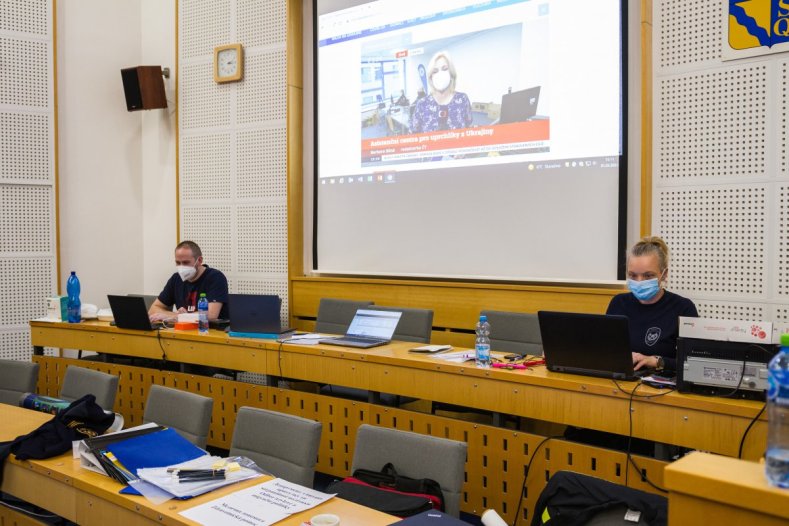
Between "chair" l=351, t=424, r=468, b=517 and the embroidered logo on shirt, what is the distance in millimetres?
1332

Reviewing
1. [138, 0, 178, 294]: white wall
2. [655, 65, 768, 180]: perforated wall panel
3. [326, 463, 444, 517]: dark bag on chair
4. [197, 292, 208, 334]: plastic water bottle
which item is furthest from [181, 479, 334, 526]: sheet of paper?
[138, 0, 178, 294]: white wall

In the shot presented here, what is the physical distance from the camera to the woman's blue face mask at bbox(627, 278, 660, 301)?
2951mm

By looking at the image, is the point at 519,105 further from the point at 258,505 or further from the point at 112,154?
the point at 112,154

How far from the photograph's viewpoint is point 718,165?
11.9 ft

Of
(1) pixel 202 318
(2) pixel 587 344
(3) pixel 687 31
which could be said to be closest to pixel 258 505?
(2) pixel 587 344

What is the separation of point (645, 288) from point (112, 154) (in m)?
5.25

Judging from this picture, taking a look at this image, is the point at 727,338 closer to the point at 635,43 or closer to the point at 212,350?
the point at 635,43

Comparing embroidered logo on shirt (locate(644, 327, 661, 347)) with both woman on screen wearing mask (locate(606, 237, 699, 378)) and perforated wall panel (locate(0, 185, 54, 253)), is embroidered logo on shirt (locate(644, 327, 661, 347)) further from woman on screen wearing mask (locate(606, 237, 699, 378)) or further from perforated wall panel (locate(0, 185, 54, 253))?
perforated wall panel (locate(0, 185, 54, 253))

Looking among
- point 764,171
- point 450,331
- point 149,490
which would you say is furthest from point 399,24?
point 149,490

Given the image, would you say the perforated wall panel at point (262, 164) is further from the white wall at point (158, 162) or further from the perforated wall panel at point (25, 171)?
the perforated wall panel at point (25, 171)

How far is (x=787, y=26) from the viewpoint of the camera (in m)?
3.37

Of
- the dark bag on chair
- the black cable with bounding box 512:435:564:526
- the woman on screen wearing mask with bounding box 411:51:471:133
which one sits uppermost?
the woman on screen wearing mask with bounding box 411:51:471:133

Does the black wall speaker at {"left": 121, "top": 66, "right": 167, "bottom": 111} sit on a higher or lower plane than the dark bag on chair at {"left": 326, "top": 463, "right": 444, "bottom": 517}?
higher

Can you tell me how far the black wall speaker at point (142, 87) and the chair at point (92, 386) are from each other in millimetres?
3440
